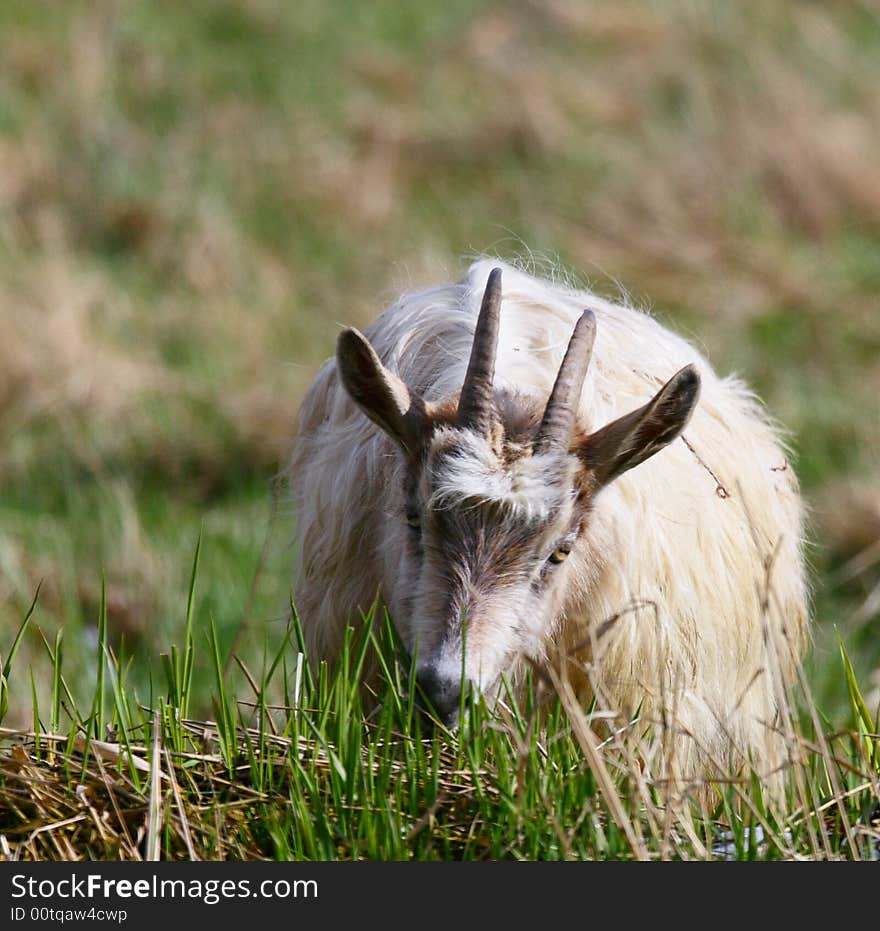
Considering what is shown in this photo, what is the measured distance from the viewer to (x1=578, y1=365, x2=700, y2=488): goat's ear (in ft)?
12.3

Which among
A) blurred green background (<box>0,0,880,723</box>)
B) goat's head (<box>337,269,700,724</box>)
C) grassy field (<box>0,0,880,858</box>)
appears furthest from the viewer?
blurred green background (<box>0,0,880,723</box>)

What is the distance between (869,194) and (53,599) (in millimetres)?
6895

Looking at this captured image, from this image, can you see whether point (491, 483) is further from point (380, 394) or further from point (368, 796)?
point (368, 796)

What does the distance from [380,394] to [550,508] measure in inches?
20.8

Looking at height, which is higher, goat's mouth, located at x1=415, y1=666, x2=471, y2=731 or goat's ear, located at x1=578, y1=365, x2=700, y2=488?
goat's ear, located at x1=578, y1=365, x2=700, y2=488

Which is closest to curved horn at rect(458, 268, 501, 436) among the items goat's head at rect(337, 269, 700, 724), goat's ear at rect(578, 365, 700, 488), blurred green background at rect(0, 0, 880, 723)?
goat's head at rect(337, 269, 700, 724)

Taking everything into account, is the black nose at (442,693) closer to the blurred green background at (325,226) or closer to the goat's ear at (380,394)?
the goat's ear at (380,394)

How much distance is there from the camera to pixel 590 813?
3.02m

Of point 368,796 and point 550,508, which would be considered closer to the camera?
point 368,796

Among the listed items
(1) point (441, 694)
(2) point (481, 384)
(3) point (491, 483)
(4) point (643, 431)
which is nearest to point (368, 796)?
(1) point (441, 694)

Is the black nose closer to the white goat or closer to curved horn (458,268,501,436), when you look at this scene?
the white goat

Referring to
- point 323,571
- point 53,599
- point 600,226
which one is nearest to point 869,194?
point 600,226

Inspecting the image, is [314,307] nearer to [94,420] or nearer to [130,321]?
[130,321]

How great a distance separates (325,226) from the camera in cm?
1149
